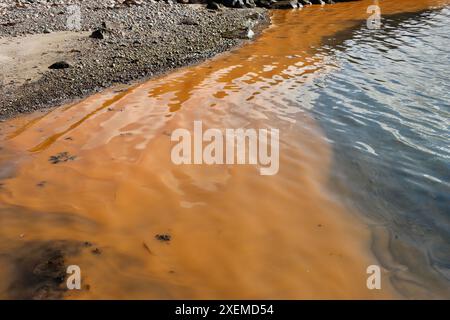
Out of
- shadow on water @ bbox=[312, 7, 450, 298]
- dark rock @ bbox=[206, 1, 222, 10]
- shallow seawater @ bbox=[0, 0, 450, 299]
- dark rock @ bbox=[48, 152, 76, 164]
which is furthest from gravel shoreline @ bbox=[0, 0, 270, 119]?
shadow on water @ bbox=[312, 7, 450, 298]

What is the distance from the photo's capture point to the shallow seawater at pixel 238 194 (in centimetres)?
417

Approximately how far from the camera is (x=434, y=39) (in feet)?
47.7

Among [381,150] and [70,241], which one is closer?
[70,241]

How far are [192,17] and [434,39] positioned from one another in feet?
33.0

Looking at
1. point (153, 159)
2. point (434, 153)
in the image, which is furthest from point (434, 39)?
point (153, 159)

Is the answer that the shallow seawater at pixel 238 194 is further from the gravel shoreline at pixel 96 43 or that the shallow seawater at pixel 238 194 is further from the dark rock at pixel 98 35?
the dark rock at pixel 98 35

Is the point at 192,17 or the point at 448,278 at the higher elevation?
the point at 192,17

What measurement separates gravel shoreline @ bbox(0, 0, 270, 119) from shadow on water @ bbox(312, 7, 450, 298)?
4965 millimetres

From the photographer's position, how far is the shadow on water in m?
4.60

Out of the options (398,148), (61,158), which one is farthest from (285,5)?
(61,158)

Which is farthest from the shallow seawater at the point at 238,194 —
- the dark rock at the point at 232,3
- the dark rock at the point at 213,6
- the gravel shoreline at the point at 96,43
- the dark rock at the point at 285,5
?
the dark rock at the point at 285,5

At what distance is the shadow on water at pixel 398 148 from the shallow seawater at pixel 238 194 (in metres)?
0.03

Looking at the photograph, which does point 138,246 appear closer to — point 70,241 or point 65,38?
point 70,241

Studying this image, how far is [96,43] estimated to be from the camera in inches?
510
